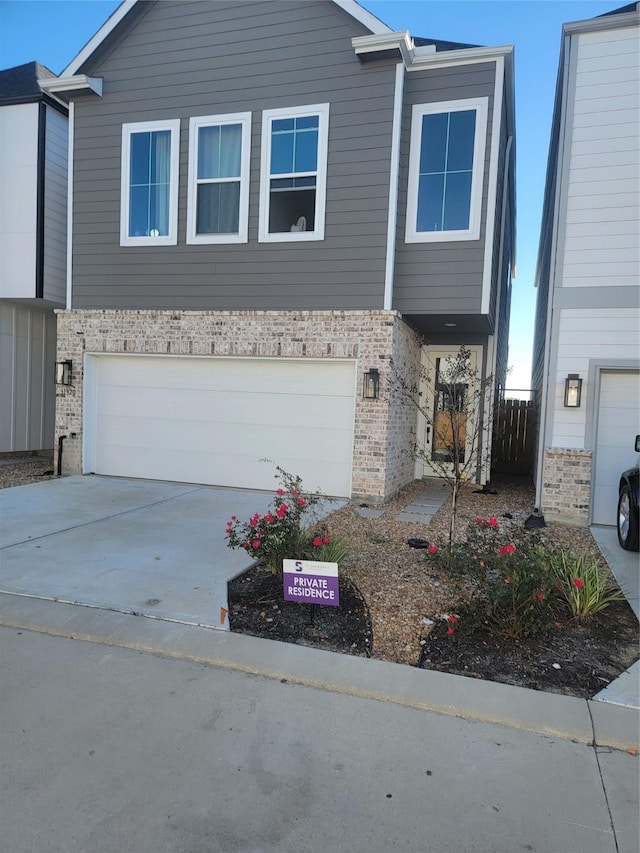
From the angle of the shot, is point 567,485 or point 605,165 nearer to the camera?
point 605,165

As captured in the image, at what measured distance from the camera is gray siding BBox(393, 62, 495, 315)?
7.71 metres

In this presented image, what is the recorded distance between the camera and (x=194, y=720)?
277 cm

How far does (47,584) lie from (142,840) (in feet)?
9.46

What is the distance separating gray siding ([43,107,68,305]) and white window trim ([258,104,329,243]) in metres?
4.98

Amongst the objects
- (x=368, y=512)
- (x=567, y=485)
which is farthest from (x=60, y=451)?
(x=567, y=485)

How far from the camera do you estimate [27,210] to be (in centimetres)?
1054

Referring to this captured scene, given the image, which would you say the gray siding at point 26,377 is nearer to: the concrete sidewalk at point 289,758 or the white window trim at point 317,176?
the white window trim at point 317,176

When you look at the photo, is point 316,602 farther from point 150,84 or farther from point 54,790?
point 150,84

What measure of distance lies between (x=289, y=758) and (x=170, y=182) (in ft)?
28.1

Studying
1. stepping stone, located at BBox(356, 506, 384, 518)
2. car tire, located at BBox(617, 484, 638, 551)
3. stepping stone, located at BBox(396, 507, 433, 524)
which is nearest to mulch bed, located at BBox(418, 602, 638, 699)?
car tire, located at BBox(617, 484, 638, 551)

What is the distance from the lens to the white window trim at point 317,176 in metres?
8.02

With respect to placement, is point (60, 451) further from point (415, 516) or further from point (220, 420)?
point (415, 516)

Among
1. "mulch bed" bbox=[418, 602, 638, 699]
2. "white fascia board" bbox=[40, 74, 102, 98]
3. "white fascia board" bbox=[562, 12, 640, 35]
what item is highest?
"white fascia board" bbox=[562, 12, 640, 35]

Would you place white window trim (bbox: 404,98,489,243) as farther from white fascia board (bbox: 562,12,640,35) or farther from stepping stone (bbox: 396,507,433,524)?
stepping stone (bbox: 396,507,433,524)
